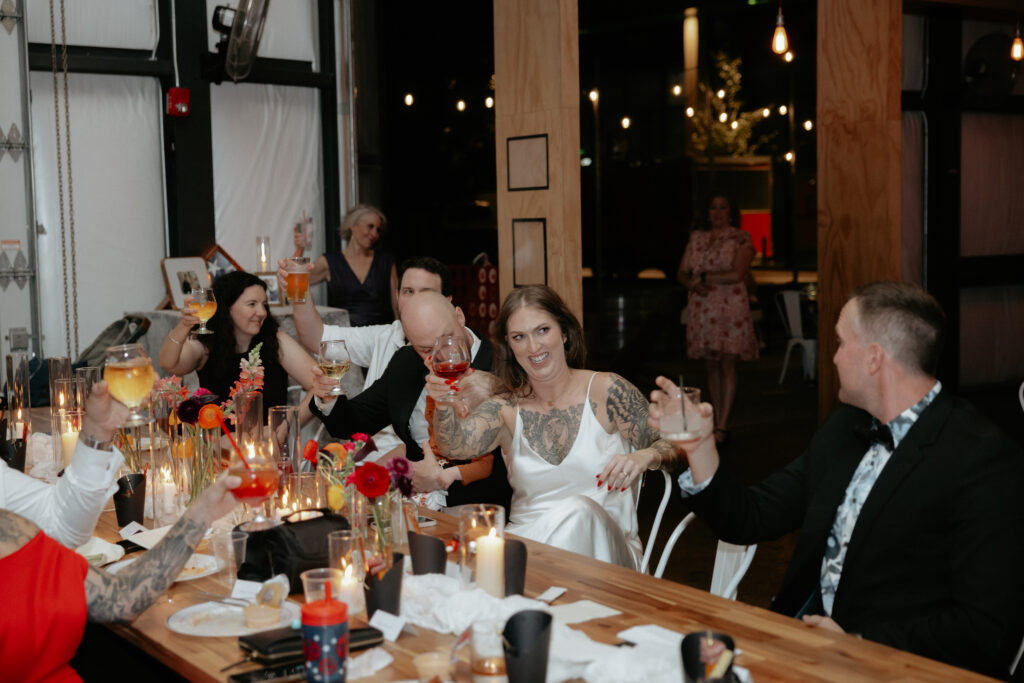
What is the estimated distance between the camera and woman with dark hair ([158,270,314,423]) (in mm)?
4613

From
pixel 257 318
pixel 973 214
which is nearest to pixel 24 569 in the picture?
pixel 257 318

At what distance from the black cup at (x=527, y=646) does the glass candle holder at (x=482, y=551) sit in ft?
1.51

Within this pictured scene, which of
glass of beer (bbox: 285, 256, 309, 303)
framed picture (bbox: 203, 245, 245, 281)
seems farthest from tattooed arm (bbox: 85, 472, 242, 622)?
framed picture (bbox: 203, 245, 245, 281)

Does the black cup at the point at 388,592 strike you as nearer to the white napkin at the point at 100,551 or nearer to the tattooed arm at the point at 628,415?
the white napkin at the point at 100,551

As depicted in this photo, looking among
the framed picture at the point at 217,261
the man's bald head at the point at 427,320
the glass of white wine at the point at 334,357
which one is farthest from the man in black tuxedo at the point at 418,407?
the framed picture at the point at 217,261

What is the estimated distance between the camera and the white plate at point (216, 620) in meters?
2.02

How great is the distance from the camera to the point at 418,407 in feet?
13.1

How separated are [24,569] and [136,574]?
0.23m

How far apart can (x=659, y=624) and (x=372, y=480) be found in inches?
25.9

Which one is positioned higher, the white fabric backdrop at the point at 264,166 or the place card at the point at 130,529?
the white fabric backdrop at the point at 264,166

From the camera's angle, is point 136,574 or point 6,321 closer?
point 136,574

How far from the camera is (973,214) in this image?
8.78 meters

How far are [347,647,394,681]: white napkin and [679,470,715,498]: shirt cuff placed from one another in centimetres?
88

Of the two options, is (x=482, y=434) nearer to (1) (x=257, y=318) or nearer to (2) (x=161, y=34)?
(1) (x=257, y=318)
